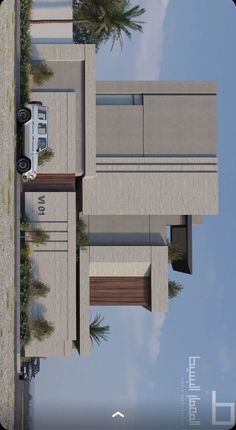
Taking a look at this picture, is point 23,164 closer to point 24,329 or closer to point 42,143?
point 42,143

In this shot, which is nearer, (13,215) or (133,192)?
(13,215)

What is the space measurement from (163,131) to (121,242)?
5898mm

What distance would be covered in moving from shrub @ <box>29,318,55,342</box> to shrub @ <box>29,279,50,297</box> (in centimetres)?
123

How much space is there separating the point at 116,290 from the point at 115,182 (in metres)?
5.37

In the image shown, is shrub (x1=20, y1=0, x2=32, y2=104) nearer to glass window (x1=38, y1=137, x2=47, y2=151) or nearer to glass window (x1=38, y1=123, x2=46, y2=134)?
glass window (x1=38, y1=123, x2=46, y2=134)

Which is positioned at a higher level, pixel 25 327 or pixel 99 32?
pixel 99 32

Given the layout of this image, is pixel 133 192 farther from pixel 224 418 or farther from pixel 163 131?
pixel 224 418

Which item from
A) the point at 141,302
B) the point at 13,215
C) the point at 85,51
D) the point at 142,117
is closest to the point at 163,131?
the point at 142,117

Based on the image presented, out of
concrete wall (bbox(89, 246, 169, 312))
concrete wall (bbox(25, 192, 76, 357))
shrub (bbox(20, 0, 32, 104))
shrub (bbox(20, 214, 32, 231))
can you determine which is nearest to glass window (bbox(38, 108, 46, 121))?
shrub (bbox(20, 0, 32, 104))

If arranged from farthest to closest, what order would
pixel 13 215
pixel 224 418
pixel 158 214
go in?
pixel 158 214
pixel 13 215
pixel 224 418

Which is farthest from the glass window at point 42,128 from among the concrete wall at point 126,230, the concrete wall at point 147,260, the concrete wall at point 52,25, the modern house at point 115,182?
the concrete wall at point 52,25

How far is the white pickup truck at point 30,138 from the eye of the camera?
2914 cm

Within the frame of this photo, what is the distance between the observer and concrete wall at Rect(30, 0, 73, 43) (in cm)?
3559

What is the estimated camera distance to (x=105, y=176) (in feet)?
111
